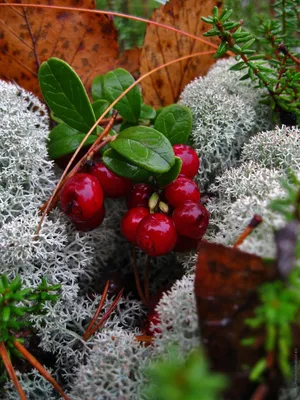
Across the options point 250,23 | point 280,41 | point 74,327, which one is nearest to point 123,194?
point 74,327

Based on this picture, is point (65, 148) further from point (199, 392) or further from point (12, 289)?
point (199, 392)

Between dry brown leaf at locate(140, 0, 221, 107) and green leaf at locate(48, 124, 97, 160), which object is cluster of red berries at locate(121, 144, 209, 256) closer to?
green leaf at locate(48, 124, 97, 160)

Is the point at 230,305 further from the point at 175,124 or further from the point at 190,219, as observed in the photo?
the point at 175,124

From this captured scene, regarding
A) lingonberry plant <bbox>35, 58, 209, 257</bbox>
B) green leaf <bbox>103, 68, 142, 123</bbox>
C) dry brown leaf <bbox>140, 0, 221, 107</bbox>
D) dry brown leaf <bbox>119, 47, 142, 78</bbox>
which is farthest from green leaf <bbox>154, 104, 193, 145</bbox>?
dry brown leaf <bbox>119, 47, 142, 78</bbox>

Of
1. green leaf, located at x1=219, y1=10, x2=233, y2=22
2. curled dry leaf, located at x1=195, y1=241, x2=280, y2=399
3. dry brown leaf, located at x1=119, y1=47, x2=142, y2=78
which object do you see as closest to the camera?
curled dry leaf, located at x1=195, y1=241, x2=280, y2=399

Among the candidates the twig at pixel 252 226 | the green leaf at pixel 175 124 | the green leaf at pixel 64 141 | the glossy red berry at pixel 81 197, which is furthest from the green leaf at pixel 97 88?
the twig at pixel 252 226

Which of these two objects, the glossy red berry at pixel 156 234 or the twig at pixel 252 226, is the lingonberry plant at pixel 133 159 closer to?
the glossy red berry at pixel 156 234

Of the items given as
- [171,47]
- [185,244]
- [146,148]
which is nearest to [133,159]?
[146,148]
